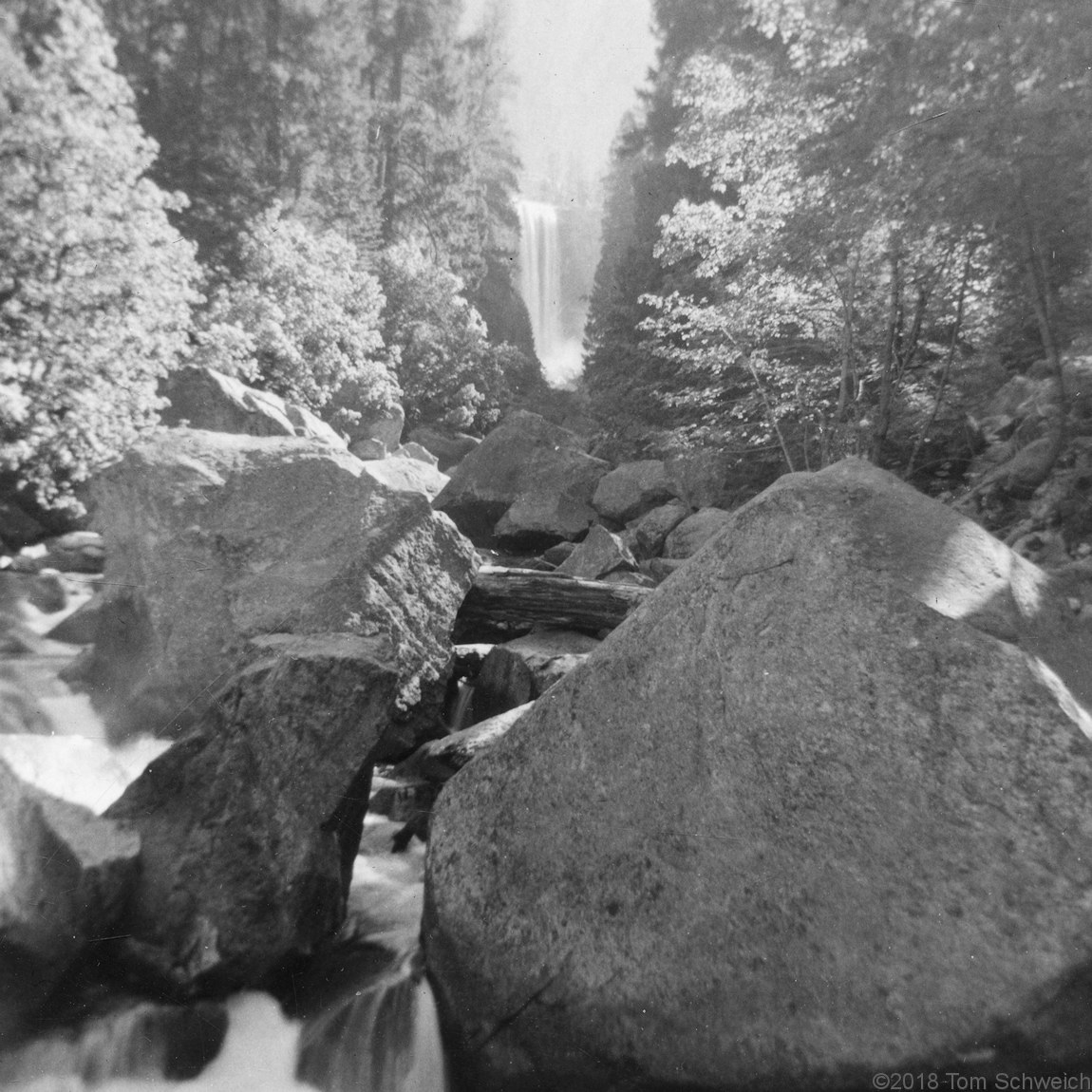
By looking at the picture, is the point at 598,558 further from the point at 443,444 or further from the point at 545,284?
the point at 545,284

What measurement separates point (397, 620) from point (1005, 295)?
6.74m

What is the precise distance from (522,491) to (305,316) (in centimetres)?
661

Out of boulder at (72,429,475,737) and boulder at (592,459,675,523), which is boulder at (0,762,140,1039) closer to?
boulder at (72,429,475,737)

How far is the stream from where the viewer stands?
246cm

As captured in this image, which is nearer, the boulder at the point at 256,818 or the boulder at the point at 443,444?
the boulder at the point at 256,818

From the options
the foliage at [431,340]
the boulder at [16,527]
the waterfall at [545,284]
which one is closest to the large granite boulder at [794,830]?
the boulder at [16,527]

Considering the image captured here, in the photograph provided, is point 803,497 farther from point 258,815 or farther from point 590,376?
point 590,376

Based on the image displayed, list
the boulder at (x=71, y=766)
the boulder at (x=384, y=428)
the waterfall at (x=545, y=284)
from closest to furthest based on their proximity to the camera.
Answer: the boulder at (x=71, y=766) < the boulder at (x=384, y=428) < the waterfall at (x=545, y=284)

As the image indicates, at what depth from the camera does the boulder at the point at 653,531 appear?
11336mm

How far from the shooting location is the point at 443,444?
22.2 metres

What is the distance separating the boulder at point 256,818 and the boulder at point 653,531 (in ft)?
27.5

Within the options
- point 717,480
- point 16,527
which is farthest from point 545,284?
point 16,527

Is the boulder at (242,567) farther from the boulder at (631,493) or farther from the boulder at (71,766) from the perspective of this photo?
the boulder at (631,493)

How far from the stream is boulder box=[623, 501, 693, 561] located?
8555mm
